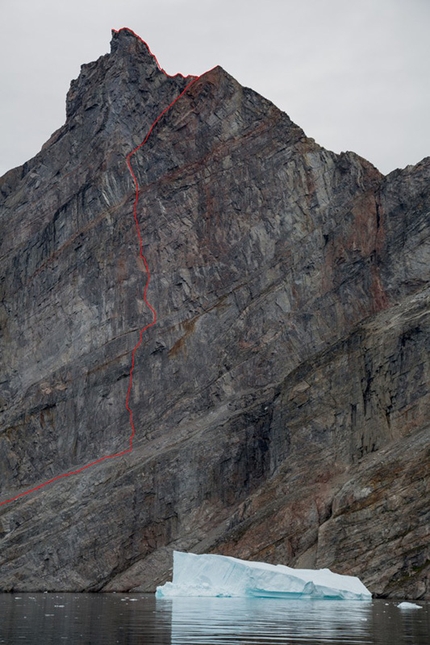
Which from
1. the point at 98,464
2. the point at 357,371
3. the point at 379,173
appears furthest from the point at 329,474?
the point at 379,173

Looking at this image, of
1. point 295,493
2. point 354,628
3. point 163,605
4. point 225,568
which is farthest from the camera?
point 295,493

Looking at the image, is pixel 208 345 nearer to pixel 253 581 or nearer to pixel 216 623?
pixel 253 581

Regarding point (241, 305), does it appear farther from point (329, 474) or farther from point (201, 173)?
point (329, 474)

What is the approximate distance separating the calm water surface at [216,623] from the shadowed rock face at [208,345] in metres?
12.7

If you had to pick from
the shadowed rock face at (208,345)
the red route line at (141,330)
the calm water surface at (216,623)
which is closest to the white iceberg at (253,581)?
the calm water surface at (216,623)

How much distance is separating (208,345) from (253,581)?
29894mm

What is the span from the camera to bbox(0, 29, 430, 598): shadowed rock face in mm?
63531

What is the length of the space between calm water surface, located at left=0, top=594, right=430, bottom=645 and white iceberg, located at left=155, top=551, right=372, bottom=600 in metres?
1.51

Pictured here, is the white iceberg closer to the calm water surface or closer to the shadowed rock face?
the calm water surface

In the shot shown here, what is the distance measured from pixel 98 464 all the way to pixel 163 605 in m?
30.5

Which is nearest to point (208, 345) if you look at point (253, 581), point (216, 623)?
point (253, 581)

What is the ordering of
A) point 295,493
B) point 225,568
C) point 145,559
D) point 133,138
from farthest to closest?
point 133,138 < point 145,559 < point 295,493 < point 225,568

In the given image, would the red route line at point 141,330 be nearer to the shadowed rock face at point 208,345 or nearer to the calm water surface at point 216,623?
the shadowed rock face at point 208,345

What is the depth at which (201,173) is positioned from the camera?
86.9m
